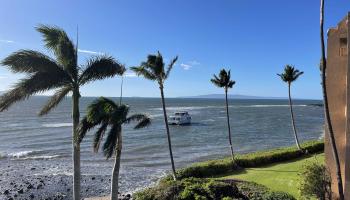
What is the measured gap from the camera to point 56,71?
53.3ft

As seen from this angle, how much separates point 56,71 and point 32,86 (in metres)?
1.13

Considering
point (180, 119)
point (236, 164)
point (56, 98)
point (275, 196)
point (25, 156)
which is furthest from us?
point (180, 119)

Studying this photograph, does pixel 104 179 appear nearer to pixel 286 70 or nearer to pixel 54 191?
pixel 54 191

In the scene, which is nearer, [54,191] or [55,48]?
[55,48]

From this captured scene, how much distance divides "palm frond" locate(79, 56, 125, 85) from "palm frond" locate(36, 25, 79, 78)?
0.62m

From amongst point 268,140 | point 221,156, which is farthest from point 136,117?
point 268,140

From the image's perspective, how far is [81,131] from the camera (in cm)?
1652

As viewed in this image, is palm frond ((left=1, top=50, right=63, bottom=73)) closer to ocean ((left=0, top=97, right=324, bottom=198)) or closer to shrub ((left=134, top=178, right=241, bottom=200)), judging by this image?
shrub ((left=134, top=178, right=241, bottom=200))

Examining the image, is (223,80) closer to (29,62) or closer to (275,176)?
(275,176)

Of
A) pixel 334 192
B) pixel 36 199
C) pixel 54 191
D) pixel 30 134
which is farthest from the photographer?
pixel 30 134

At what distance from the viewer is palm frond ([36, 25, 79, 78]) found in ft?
52.9

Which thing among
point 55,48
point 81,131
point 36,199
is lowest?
point 36,199

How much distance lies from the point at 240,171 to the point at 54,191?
15577mm

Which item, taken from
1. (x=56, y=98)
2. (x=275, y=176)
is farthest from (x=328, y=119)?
(x=275, y=176)
